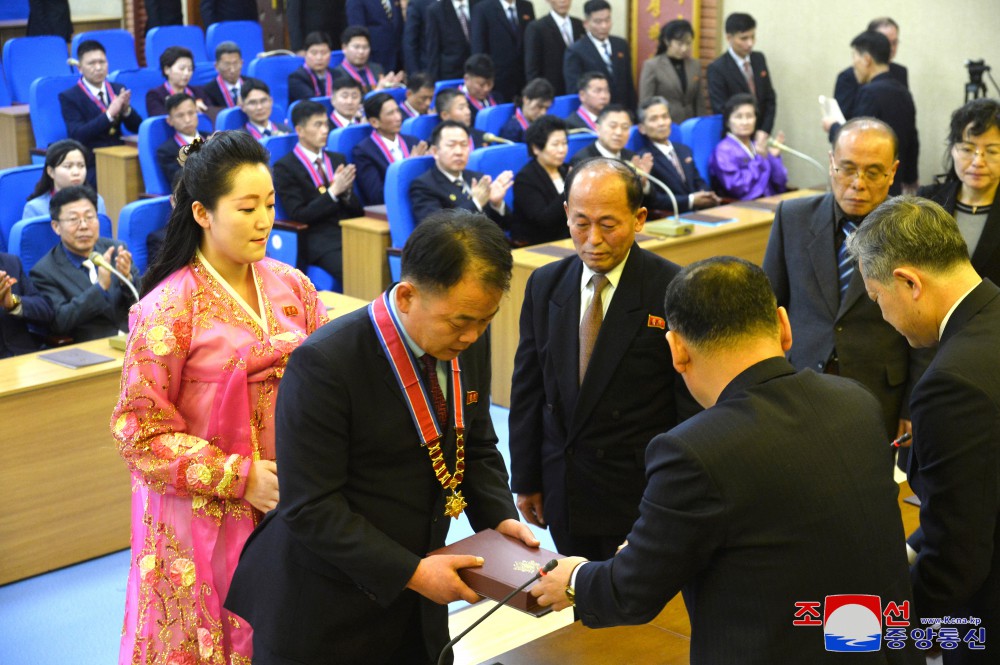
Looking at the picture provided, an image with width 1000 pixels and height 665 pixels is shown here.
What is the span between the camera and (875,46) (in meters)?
7.50

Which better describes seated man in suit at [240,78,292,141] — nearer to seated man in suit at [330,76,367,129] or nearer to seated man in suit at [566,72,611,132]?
seated man in suit at [330,76,367,129]

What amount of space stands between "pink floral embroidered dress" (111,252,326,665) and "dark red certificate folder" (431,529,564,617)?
0.52 m

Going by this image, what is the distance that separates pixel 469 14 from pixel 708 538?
8.73 m

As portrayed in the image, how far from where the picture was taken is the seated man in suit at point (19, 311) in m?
4.30

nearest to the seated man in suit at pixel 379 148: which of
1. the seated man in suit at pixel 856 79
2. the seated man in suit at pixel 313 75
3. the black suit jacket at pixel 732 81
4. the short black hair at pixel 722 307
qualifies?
the seated man in suit at pixel 313 75

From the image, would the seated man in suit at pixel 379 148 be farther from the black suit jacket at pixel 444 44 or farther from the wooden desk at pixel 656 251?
the black suit jacket at pixel 444 44

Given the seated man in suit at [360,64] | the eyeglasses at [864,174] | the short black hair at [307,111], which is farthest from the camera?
the seated man in suit at [360,64]

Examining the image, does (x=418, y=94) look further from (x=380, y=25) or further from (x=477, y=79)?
(x=380, y=25)

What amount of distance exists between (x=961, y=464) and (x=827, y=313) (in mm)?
1192

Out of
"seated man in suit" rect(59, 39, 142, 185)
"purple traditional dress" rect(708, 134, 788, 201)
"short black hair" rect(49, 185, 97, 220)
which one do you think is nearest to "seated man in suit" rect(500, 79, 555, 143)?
"purple traditional dress" rect(708, 134, 788, 201)

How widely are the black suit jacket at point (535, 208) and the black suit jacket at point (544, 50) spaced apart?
3.28 metres

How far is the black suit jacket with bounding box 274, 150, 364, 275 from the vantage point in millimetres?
6191

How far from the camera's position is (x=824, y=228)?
2961 millimetres

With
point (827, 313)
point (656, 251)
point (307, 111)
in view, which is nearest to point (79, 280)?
point (307, 111)
